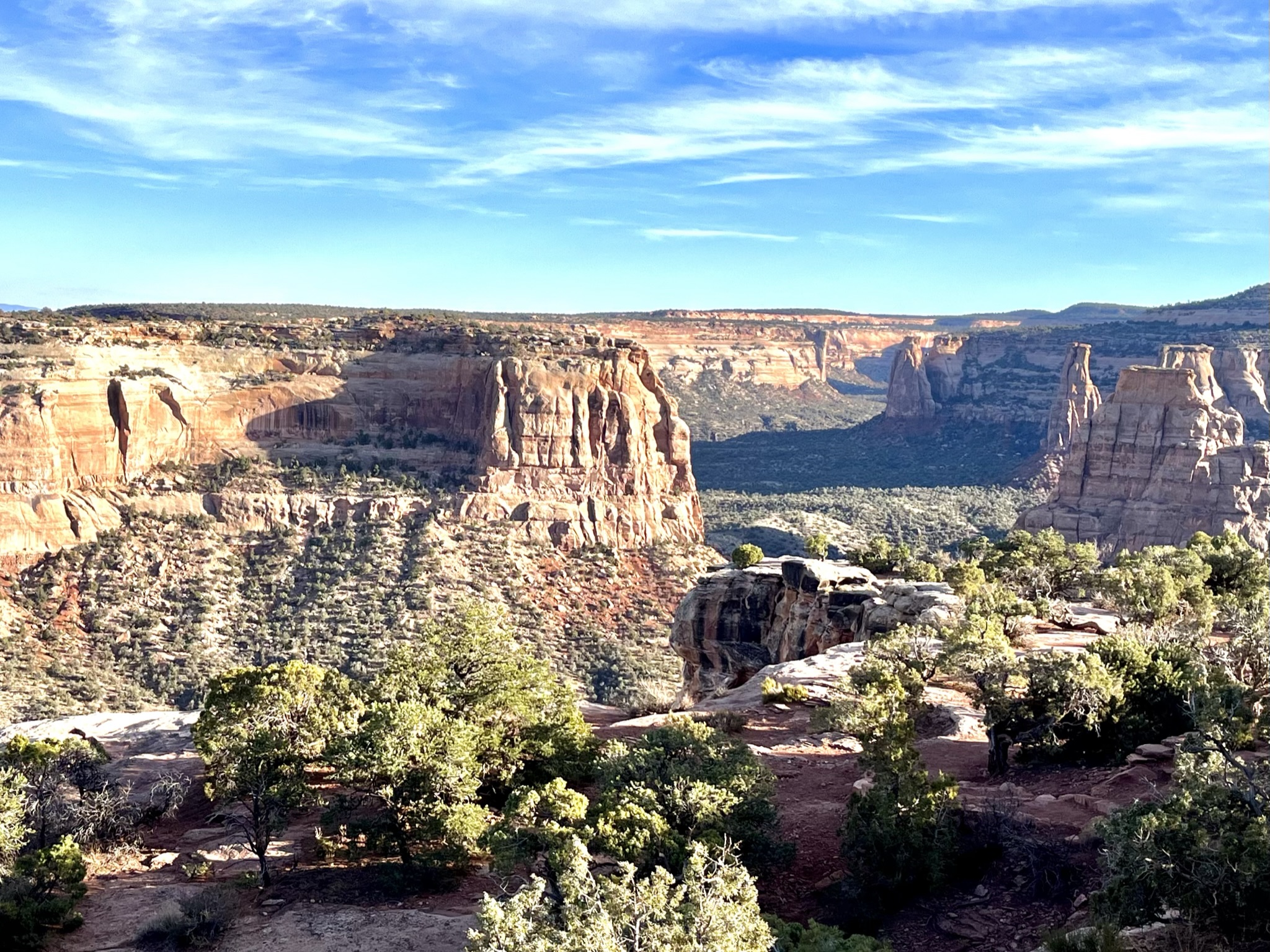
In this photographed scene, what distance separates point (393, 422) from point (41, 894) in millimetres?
64409

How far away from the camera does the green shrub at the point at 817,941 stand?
15.3m

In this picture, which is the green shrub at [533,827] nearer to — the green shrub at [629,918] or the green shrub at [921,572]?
the green shrub at [629,918]

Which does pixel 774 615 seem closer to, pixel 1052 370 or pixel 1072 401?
pixel 1072 401

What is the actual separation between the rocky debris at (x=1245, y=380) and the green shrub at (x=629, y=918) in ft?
415

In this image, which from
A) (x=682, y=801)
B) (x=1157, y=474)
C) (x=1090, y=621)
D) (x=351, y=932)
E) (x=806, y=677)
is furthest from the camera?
(x=1157, y=474)

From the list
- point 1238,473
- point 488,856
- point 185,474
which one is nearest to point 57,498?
point 185,474

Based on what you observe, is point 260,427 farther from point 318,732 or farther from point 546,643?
point 318,732

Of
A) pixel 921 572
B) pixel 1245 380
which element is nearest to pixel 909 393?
pixel 1245 380

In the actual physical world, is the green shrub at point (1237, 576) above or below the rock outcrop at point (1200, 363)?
below

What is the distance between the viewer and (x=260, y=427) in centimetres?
7781

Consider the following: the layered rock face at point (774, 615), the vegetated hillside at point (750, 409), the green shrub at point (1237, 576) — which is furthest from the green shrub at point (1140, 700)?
the vegetated hillside at point (750, 409)

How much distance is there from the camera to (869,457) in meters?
147

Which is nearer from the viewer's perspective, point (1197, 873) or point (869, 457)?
Answer: point (1197, 873)

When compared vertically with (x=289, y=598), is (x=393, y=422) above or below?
above
